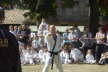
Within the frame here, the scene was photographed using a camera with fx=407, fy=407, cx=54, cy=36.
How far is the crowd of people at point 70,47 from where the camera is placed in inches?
635

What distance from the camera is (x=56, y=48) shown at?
11734mm

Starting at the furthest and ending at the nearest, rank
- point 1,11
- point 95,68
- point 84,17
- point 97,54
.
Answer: point 84,17 < point 97,54 < point 95,68 < point 1,11

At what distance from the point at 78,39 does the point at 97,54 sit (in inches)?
39.8

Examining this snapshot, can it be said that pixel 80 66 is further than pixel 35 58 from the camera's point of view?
No

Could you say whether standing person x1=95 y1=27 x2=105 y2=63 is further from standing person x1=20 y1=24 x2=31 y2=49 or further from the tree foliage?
the tree foliage

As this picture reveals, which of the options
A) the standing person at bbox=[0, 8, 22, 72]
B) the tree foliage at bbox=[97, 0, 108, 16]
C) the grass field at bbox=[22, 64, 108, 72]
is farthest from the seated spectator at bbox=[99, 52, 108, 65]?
the standing person at bbox=[0, 8, 22, 72]

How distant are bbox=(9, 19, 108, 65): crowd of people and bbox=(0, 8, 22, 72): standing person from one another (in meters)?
12.1

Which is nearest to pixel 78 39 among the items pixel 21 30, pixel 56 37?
pixel 21 30

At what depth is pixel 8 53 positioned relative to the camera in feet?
12.3

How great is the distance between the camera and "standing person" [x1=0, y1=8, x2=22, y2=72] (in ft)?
12.3

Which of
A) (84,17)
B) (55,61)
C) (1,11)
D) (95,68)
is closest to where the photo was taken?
(1,11)

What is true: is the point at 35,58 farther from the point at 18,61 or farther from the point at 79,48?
the point at 18,61

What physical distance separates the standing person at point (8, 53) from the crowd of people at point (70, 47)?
1210cm

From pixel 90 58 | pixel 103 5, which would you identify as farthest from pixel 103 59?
pixel 103 5
